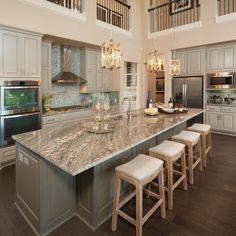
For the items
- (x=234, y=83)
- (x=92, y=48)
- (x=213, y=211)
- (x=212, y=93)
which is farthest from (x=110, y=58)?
(x=212, y=93)

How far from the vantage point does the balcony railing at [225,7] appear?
229 inches

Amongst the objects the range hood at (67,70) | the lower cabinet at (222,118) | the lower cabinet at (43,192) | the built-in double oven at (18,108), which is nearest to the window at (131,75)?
the range hood at (67,70)

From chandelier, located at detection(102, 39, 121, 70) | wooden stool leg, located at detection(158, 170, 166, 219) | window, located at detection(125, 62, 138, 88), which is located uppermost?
window, located at detection(125, 62, 138, 88)

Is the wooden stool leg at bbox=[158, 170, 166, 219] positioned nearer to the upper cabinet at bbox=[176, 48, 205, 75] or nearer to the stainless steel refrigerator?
the stainless steel refrigerator

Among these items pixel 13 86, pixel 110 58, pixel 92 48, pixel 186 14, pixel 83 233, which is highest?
Answer: pixel 186 14

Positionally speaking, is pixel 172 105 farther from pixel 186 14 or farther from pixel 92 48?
pixel 186 14

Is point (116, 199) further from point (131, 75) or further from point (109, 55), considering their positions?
point (131, 75)

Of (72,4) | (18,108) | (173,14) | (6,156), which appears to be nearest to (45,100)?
(18,108)

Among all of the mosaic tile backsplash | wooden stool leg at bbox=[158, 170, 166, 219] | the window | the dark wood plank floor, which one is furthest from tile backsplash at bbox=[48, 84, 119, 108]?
wooden stool leg at bbox=[158, 170, 166, 219]

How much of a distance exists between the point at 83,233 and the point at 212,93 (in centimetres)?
608

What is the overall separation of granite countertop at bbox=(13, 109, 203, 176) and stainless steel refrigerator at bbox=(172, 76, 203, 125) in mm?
4207

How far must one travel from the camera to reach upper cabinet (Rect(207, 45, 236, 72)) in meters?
5.67

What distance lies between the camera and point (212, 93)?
257 inches

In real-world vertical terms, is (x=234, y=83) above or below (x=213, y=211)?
above
